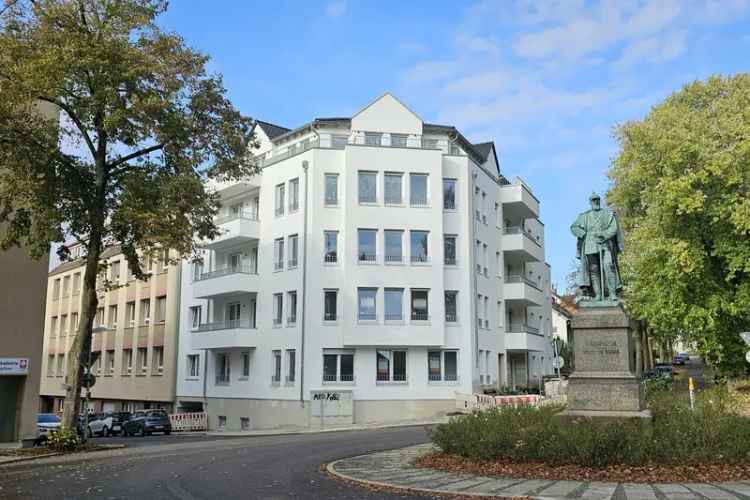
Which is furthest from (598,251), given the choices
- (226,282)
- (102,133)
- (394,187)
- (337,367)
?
(226,282)

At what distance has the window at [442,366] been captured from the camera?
1471 inches

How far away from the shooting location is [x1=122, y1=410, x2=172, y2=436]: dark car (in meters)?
36.5

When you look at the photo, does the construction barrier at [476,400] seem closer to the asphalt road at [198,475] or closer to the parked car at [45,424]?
the asphalt road at [198,475]

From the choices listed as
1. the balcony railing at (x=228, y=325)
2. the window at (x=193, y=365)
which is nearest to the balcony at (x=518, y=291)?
the balcony railing at (x=228, y=325)

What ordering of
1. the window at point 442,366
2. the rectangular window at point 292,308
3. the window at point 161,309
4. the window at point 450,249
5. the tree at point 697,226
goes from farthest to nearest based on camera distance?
the window at point 161,309 → the window at point 450,249 → the rectangular window at point 292,308 → the window at point 442,366 → the tree at point 697,226

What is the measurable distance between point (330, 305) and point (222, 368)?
9.90 meters

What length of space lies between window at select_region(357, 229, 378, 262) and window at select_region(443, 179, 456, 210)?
4.55m

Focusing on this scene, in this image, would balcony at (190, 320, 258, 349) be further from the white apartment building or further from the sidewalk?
the sidewalk

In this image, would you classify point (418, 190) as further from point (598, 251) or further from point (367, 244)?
point (598, 251)

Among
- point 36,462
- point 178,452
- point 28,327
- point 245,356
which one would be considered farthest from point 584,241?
point 245,356

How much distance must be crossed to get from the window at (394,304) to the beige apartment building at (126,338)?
17.2 m

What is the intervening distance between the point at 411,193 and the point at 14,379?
2086cm

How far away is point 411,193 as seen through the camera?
3844cm

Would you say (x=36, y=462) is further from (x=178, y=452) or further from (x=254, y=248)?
(x=254, y=248)
